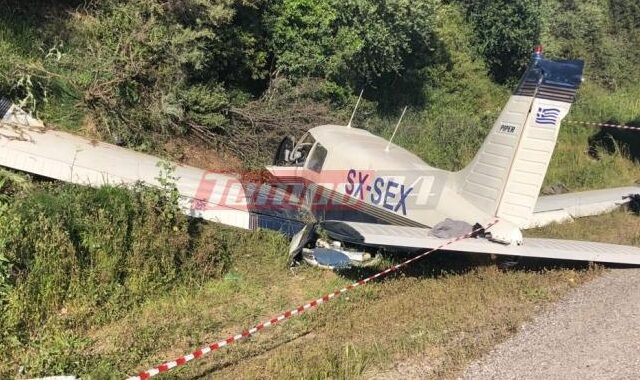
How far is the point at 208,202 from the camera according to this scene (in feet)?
32.4

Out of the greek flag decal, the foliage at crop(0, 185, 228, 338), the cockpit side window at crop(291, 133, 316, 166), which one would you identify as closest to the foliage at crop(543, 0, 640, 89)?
the cockpit side window at crop(291, 133, 316, 166)

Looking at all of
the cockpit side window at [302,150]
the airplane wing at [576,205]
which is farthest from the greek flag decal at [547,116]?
the cockpit side window at [302,150]

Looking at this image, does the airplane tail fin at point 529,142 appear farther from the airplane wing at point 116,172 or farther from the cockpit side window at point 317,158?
the airplane wing at point 116,172

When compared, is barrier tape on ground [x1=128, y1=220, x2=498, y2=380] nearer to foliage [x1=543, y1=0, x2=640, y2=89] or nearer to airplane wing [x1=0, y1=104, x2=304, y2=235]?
airplane wing [x1=0, y1=104, x2=304, y2=235]

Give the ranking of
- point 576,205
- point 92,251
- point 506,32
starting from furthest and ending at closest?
point 506,32 → point 576,205 → point 92,251

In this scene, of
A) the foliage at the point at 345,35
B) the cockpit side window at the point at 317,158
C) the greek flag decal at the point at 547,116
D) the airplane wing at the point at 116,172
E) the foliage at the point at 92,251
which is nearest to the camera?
the foliage at the point at 92,251

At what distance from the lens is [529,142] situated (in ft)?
27.0

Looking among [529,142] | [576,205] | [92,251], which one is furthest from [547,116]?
[92,251]

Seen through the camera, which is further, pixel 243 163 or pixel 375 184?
pixel 243 163

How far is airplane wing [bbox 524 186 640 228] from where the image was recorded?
35.8 feet

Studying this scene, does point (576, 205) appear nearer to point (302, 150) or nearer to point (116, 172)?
point (302, 150)

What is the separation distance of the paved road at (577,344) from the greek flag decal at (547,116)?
7.33 feet

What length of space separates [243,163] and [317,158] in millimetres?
3827

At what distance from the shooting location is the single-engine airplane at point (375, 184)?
321 inches
